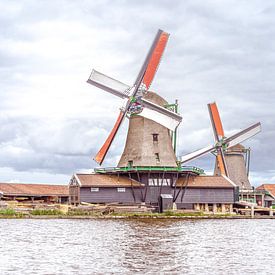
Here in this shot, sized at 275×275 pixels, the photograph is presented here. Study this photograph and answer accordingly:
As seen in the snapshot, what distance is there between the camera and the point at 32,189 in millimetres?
58062

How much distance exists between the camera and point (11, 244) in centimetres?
2394

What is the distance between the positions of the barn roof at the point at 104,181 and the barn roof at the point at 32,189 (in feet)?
21.5

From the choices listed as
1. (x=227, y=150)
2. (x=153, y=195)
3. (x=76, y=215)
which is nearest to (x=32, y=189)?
(x=153, y=195)

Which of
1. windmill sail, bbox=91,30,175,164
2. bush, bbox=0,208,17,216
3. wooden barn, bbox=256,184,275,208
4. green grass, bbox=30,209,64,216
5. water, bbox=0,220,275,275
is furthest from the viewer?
wooden barn, bbox=256,184,275,208

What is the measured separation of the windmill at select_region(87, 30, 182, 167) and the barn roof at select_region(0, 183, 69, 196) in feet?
26.7

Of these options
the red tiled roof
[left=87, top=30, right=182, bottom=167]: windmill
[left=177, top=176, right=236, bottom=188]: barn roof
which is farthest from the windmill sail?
the red tiled roof

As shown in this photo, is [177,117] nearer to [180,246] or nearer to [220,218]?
[220,218]

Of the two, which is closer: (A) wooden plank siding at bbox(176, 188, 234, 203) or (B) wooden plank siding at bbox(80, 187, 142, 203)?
(B) wooden plank siding at bbox(80, 187, 142, 203)

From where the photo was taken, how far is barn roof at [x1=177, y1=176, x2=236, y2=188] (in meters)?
55.7

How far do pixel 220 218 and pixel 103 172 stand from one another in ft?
36.6

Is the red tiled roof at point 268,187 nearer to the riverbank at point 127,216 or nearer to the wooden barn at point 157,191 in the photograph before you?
the wooden barn at point 157,191

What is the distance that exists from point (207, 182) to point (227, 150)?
11414 millimetres

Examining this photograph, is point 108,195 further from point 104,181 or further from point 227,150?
point 227,150

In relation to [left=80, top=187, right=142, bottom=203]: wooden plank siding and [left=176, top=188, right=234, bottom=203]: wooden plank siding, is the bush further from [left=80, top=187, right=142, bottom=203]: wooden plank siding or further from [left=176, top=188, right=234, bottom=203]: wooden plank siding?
[left=176, top=188, right=234, bottom=203]: wooden plank siding
